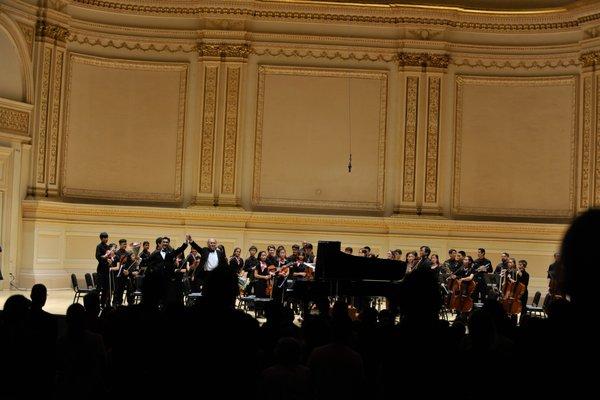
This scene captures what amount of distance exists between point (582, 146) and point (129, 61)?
395 inches

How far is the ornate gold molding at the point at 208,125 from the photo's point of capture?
59.3 ft

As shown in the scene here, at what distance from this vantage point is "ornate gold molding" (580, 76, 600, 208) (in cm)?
1756

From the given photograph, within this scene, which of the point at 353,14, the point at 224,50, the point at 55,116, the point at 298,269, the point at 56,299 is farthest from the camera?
the point at 353,14

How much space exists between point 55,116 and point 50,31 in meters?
1.76

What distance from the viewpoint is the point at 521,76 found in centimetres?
1848

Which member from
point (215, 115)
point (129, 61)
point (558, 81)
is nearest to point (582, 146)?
point (558, 81)

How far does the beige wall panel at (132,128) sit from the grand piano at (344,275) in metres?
7.12

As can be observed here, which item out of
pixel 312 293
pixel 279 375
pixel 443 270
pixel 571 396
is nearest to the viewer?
pixel 571 396

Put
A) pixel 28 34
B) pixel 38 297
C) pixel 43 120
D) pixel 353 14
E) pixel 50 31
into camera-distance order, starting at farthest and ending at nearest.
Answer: pixel 353 14 < pixel 43 120 < pixel 50 31 < pixel 28 34 < pixel 38 297

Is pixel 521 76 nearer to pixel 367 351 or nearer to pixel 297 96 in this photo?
pixel 297 96

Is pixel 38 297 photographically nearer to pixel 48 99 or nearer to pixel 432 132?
pixel 48 99

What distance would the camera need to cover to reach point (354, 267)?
11.9m

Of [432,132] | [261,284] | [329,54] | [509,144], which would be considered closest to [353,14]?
[329,54]

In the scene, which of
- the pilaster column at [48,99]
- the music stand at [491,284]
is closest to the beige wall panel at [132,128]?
the pilaster column at [48,99]
